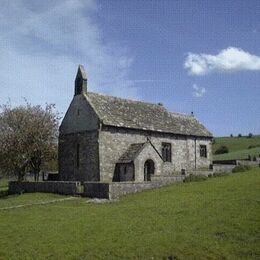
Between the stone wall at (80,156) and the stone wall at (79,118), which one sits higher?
the stone wall at (79,118)

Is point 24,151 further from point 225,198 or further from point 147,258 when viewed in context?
point 147,258

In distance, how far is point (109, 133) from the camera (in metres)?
48.7

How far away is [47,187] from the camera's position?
144 ft

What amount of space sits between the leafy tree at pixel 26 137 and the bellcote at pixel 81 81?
5.30m

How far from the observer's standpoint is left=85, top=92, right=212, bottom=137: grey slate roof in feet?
164

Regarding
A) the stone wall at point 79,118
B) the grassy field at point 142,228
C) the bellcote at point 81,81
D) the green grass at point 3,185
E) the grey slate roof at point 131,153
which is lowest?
the grassy field at point 142,228

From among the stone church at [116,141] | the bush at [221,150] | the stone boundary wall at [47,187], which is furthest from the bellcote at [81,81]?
the bush at [221,150]

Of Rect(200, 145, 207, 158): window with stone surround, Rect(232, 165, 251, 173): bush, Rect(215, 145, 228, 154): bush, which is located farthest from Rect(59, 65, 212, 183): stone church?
Rect(215, 145, 228, 154): bush

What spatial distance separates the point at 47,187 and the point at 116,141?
379 inches

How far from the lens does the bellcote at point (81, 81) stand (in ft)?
168

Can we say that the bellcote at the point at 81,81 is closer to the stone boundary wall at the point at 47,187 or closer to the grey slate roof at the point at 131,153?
the grey slate roof at the point at 131,153

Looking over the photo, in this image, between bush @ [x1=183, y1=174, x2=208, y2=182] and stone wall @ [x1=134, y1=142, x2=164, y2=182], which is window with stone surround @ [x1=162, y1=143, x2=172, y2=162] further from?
bush @ [x1=183, y1=174, x2=208, y2=182]

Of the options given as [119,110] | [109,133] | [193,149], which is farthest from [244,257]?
[193,149]

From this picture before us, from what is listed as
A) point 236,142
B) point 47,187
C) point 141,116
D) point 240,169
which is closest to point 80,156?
point 47,187
